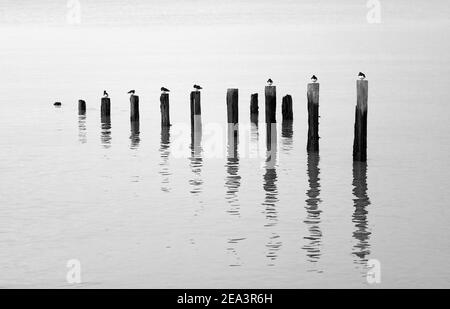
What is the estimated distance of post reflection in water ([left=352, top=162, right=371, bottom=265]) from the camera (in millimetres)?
22844

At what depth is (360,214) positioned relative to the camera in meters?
26.8

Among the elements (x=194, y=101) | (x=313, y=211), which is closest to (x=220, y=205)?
(x=313, y=211)

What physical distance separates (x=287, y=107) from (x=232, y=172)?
15.6 metres

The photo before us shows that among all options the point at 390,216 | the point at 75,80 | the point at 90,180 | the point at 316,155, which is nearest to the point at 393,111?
the point at 316,155

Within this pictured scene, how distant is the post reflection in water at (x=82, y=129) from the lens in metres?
43.6

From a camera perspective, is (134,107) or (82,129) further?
(82,129)

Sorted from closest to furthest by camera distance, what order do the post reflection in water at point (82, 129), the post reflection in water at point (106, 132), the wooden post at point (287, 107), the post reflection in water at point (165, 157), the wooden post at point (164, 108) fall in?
1. the post reflection in water at point (165, 157)
2. the post reflection in water at point (106, 132)
3. the wooden post at point (164, 108)
4. the post reflection in water at point (82, 129)
5. the wooden post at point (287, 107)

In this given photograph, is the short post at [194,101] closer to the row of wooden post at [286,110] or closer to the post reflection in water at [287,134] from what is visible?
the row of wooden post at [286,110]

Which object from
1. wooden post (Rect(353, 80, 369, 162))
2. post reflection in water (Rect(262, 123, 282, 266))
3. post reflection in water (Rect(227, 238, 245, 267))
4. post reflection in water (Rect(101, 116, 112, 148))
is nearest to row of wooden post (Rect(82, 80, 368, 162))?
wooden post (Rect(353, 80, 369, 162))

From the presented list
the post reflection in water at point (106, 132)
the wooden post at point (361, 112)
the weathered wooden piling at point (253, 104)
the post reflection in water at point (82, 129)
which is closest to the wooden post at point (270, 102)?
the weathered wooden piling at point (253, 104)

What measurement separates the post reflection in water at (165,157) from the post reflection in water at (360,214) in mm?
4988

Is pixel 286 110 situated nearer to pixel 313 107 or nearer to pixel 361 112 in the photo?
pixel 313 107

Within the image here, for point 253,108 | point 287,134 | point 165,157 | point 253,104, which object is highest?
point 253,104

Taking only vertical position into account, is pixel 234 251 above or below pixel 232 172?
below
